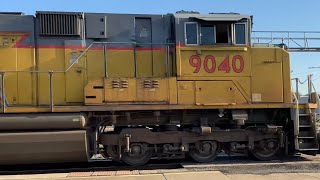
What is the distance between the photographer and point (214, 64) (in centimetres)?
1001

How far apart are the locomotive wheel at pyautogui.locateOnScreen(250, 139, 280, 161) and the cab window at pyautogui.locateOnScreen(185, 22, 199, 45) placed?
3210 millimetres

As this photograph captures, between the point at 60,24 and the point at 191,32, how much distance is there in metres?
3.29

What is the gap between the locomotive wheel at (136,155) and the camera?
9.89 m

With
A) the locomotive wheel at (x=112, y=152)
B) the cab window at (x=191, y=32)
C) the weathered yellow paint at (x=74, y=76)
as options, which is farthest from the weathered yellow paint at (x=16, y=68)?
the cab window at (x=191, y=32)

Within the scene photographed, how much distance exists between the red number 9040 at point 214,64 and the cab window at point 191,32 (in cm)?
38

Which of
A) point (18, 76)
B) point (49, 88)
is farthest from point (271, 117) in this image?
point (18, 76)

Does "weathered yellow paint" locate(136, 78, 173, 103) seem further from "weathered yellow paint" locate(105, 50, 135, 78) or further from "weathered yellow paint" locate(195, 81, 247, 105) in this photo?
"weathered yellow paint" locate(195, 81, 247, 105)

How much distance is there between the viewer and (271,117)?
10.8 metres

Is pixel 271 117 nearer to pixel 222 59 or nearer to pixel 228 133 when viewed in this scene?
pixel 228 133

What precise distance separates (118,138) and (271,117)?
4.23m

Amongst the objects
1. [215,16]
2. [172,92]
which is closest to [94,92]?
[172,92]

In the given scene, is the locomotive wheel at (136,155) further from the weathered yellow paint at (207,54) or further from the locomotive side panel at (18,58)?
the locomotive side panel at (18,58)

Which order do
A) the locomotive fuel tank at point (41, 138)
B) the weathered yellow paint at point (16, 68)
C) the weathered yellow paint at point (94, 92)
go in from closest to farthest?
the locomotive fuel tank at point (41, 138)
the weathered yellow paint at point (94, 92)
the weathered yellow paint at point (16, 68)

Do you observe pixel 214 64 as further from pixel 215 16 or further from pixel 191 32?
pixel 215 16
